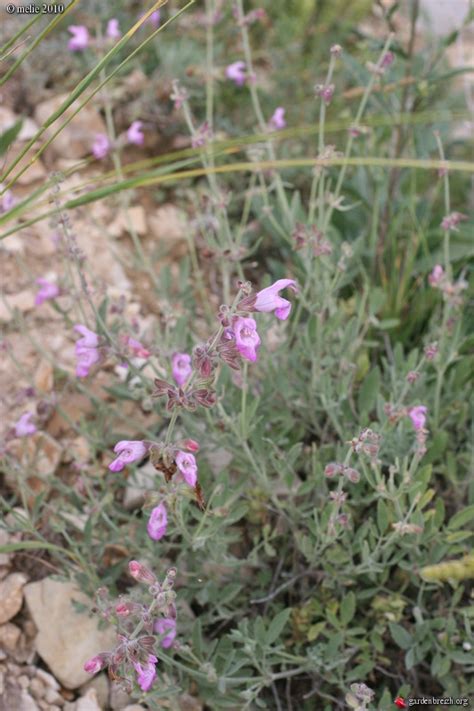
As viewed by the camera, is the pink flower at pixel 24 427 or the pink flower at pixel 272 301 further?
the pink flower at pixel 24 427

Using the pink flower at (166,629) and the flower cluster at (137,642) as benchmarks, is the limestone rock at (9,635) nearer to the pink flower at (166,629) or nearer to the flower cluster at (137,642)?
the pink flower at (166,629)

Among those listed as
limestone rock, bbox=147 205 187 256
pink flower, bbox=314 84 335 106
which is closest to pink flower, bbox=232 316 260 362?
pink flower, bbox=314 84 335 106

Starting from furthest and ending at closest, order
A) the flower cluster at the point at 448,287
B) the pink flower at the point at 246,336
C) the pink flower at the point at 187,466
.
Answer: the flower cluster at the point at 448,287
the pink flower at the point at 187,466
the pink flower at the point at 246,336

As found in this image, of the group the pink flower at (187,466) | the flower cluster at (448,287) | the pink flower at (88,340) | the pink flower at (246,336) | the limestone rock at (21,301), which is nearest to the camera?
the pink flower at (246,336)

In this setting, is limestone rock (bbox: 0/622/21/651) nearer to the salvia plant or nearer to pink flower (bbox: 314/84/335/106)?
the salvia plant

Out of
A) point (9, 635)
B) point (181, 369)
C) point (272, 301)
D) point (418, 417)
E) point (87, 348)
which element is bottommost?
point (9, 635)

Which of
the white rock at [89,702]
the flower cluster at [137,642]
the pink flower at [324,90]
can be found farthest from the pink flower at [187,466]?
the pink flower at [324,90]

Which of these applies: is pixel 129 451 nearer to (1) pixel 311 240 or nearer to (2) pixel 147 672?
(2) pixel 147 672

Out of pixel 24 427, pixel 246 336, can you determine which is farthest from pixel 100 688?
pixel 246 336

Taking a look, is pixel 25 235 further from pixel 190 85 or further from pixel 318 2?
pixel 318 2
